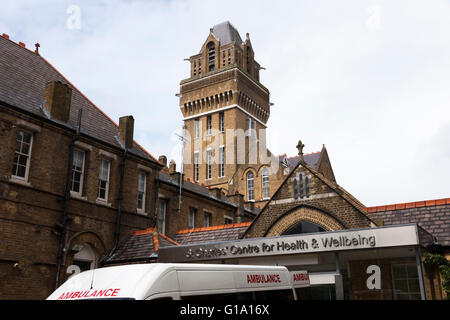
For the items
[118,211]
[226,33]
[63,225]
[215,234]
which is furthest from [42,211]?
[226,33]

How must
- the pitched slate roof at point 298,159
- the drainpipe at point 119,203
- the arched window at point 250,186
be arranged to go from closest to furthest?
the drainpipe at point 119,203 → the arched window at point 250,186 → the pitched slate roof at point 298,159

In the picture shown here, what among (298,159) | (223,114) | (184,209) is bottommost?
(184,209)

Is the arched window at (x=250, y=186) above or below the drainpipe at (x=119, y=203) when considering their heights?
above

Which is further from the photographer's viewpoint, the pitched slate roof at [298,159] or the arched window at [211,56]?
the arched window at [211,56]

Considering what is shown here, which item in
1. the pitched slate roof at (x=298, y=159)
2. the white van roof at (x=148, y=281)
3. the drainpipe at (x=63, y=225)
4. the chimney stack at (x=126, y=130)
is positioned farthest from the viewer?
the pitched slate roof at (x=298, y=159)

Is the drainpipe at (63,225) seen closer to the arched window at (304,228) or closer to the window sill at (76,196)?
the window sill at (76,196)

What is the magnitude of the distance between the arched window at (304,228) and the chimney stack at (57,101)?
11.3 metres

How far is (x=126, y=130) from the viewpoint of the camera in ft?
74.1

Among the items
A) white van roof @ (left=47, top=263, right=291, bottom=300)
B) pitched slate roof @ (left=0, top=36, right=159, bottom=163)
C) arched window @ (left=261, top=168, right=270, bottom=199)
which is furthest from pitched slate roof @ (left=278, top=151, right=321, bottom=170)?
white van roof @ (left=47, top=263, right=291, bottom=300)

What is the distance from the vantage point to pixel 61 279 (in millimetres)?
17328

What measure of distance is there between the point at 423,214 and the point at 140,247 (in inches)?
473

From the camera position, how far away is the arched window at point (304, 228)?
16.7 metres

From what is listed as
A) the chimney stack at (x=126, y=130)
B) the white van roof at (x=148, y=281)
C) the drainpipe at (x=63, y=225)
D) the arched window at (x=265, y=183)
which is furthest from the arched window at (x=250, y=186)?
the white van roof at (x=148, y=281)

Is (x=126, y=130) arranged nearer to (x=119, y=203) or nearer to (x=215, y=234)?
(x=119, y=203)
